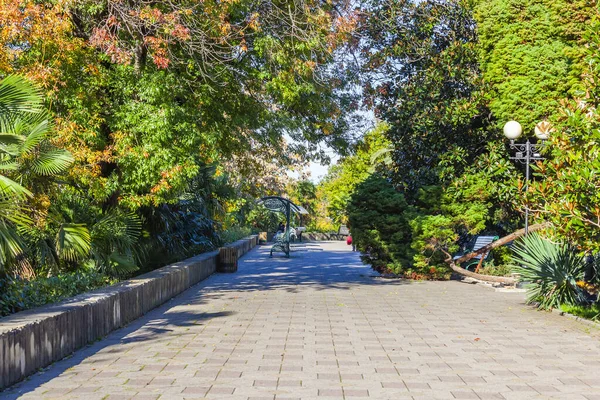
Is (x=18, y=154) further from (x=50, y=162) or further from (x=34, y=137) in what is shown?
(x=50, y=162)

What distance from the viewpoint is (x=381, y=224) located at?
21188 millimetres

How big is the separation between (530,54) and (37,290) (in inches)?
607

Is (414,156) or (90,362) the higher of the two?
(414,156)

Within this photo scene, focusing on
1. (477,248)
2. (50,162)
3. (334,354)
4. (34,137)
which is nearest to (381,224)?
(477,248)

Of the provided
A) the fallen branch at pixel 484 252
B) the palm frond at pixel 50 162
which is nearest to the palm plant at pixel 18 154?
the palm frond at pixel 50 162

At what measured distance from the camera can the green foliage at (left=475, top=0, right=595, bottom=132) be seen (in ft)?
64.8

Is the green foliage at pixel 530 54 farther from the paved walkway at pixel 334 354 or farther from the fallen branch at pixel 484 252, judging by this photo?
the paved walkway at pixel 334 354

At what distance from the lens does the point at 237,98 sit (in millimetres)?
18516

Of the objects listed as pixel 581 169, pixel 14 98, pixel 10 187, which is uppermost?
pixel 14 98

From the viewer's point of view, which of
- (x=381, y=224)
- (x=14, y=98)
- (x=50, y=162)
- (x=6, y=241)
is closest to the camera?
(x=6, y=241)

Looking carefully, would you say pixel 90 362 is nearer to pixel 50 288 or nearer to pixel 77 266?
pixel 50 288

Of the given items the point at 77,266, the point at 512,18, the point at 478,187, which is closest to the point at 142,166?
the point at 77,266

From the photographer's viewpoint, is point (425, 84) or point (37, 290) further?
point (425, 84)

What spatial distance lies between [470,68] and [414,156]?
10.3ft
